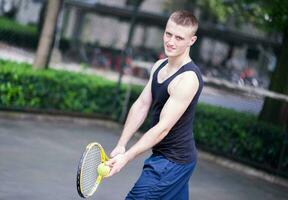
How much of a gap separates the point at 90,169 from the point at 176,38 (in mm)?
1036

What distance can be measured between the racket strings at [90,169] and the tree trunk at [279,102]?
863 centimetres

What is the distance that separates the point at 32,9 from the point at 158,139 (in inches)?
1596

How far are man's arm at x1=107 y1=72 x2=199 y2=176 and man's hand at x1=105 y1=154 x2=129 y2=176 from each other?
0.01 meters

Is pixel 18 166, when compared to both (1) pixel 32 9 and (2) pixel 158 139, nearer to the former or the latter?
(2) pixel 158 139

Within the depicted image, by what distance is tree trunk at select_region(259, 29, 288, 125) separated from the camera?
12266 millimetres

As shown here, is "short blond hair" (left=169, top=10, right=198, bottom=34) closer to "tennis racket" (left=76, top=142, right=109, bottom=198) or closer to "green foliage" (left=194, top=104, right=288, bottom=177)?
"tennis racket" (left=76, top=142, right=109, bottom=198)

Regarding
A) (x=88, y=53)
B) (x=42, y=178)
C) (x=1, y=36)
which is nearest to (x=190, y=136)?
(x=42, y=178)

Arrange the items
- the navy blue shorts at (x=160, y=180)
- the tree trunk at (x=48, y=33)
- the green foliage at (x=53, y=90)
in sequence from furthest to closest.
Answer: the tree trunk at (x=48, y=33) → the green foliage at (x=53, y=90) → the navy blue shorts at (x=160, y=180)

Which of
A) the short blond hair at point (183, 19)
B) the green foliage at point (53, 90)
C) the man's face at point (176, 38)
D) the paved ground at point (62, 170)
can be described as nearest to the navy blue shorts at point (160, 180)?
the man's face at point (176, 38)

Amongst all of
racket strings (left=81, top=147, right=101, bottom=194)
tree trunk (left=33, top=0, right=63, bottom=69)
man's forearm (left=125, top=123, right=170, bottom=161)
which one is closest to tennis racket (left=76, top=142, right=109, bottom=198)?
racket strings (left=81, top=147, right=101, bottom=194)

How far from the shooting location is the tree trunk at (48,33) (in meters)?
12.9

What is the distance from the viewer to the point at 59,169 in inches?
327

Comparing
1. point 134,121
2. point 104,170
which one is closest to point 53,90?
point 134,121

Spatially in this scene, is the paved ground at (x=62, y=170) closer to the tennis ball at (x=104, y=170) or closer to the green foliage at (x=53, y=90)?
the green foliage at (x=53, y=90)
